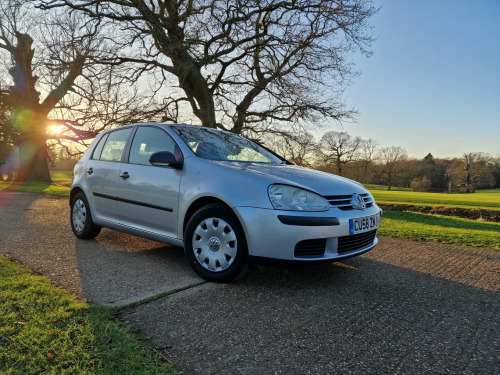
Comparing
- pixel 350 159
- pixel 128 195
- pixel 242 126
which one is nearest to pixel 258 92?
pixel 242 126

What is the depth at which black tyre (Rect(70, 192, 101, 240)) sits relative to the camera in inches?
195

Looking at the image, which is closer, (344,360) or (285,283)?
(344,360)

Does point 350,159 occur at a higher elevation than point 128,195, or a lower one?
higher

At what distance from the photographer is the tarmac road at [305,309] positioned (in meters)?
2.02

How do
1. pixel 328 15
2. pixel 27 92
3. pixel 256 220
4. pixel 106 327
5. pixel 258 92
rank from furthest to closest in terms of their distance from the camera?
pixel 27 92 < pixel 258 92 < pixel 328 15 < pixel 256 220 < pixel 106 327

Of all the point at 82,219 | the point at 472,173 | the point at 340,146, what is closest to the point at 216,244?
the point at 82,219

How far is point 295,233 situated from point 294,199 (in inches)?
12.3

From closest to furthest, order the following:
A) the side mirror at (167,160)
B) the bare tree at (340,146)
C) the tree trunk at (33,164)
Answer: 1. the side mirror at (167,160)
2. the tree trunk at (33,164)
3. the bare tree at (340,146)

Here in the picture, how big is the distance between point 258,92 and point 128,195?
35.9ft

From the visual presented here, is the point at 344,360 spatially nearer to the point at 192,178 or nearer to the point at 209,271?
the point at 209,271

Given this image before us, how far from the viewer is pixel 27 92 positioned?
2184 centimetres

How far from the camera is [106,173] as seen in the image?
459 centimetres

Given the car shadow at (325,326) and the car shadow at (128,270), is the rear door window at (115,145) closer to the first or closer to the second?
the car shadow at (128,270)

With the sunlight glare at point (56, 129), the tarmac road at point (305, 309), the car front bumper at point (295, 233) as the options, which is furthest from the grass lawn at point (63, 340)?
the sunlight glare at point (56, 129)
